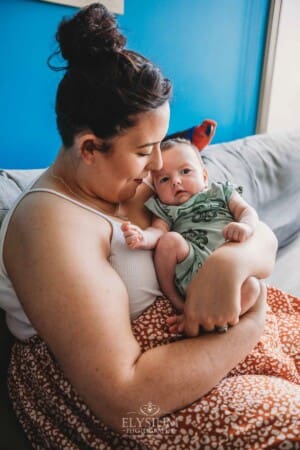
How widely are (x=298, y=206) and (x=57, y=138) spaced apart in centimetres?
117

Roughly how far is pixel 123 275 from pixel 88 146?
296 mm

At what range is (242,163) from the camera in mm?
1922

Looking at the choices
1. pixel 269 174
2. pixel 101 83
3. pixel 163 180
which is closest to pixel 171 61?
pixel 269 174

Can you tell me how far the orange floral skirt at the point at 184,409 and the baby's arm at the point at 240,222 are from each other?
8.5 inches

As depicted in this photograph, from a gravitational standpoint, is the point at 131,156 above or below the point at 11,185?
above

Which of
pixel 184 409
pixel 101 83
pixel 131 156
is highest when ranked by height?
pixel 101 83

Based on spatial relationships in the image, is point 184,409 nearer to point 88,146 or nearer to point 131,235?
point 131,235

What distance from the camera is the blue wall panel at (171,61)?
61.4 inches

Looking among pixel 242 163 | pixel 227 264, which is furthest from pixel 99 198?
pixel 242 163

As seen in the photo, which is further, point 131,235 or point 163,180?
point 163,180

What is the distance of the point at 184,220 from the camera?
117 cm

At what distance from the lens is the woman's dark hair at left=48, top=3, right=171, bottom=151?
0.90 metres

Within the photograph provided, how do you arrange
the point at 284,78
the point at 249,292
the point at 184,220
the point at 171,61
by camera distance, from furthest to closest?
1. the point at 284,78
2. the point at 171,61
3. the point at 184,220
4. the point at 249,292

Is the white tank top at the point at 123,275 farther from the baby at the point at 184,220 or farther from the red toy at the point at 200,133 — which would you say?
the red toy at the point at 200,133
